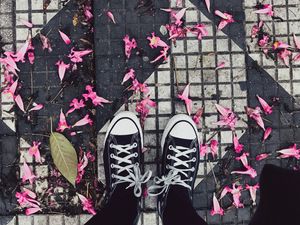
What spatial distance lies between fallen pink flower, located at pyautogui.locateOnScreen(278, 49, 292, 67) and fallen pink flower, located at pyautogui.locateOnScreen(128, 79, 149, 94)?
33.5 inches

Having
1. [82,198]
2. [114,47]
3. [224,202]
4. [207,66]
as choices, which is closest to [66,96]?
[114,47]

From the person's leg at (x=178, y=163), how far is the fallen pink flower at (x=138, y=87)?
0.80ft

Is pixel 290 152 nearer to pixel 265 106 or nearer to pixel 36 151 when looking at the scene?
pixel 265 106

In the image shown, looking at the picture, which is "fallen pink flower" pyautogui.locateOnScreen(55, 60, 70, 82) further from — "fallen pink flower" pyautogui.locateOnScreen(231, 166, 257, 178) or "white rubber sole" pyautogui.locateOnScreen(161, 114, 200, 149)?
"fallen pink flower" pyautogui.locateOnScreen(231, 166, 257, 178)

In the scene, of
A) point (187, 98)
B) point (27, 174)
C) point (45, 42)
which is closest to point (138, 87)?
point (187, 98)

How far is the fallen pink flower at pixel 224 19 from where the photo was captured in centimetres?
284

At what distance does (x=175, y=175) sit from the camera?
279 cm

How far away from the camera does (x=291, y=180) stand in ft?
7.47

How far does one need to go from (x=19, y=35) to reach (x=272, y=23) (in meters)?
1.56

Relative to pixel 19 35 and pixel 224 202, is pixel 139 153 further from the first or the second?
pixel 19 35

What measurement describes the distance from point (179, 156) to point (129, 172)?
323 millimetres

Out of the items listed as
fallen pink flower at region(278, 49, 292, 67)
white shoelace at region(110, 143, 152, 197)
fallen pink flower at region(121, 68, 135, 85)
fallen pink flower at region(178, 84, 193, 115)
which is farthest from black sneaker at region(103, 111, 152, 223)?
fallen pink flower at region(278, 49, 292, 67)

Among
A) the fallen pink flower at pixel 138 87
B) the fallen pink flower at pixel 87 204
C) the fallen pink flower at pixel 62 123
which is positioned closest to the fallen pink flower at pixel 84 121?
the fallen pink flower at pixel 62 123

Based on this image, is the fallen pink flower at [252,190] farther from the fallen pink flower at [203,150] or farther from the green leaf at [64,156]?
the green leaf at [64,156]
